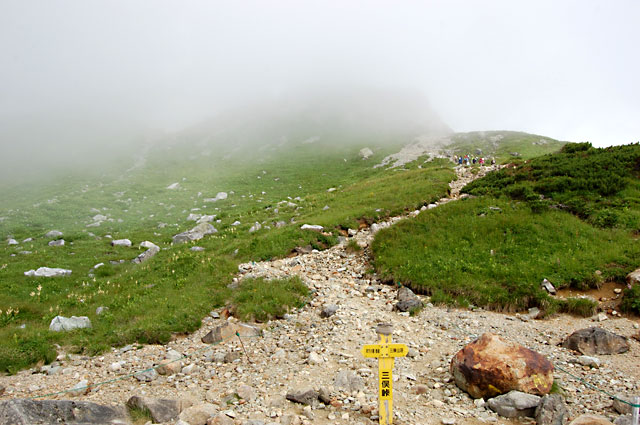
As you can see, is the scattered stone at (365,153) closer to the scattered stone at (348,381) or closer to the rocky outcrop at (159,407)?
the scattered stone at (348,381)

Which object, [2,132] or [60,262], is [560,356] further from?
[2,132]

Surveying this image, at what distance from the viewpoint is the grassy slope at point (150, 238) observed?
577 inches

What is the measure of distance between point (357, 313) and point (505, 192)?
Result: 649 inches

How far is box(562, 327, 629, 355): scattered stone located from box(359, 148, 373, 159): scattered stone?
60.5 m

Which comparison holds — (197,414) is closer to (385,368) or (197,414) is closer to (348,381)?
(348,381)

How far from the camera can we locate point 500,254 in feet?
59.1

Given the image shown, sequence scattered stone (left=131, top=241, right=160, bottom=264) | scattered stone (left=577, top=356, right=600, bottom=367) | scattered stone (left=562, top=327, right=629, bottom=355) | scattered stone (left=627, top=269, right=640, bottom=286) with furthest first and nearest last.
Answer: scattered stone (left=131, top=241, right=160, bottom=264), scattered stone (left=627, top=269, right=640, bottom=286), scattered stone (left=562, top=327, right=629, bottom=355), scattered stone (left=577, top=356, right=600, bottom=367)

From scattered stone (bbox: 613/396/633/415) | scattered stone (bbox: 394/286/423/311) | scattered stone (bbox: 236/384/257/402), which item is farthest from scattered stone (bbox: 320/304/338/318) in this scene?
scattered stone (bbox: 613/396/633/415)

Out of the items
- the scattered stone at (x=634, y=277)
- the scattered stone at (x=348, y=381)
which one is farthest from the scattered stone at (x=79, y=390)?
the scattered stone at (x=634, y=277)

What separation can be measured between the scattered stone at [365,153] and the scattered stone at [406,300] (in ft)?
183

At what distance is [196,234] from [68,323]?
1503cm

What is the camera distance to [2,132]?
10631cm

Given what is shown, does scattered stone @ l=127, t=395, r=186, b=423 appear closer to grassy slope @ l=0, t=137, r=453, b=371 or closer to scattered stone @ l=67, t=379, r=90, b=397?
scattered stone @ l=67, t=379, r=90, b=397

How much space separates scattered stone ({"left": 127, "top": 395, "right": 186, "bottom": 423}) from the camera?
28.8 feet
